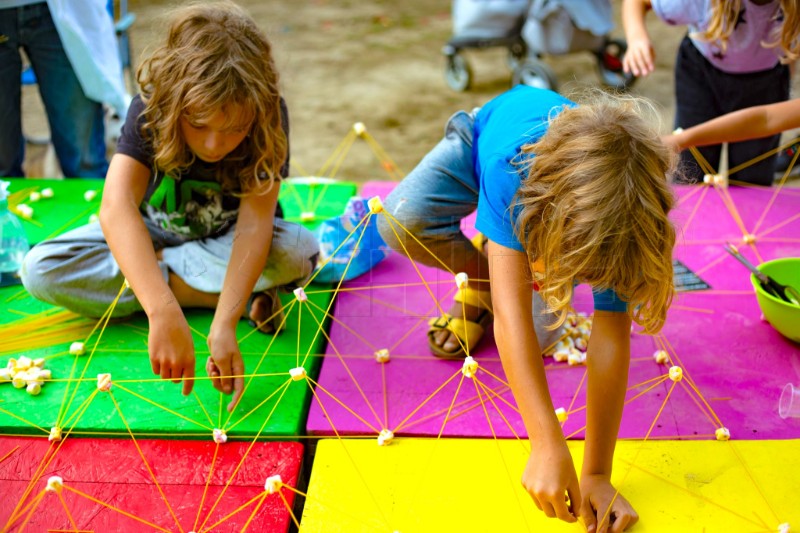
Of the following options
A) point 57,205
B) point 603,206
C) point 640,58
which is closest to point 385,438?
point 603,206

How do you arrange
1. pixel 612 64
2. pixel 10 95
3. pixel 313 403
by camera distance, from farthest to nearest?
pixel 612 64 < pixel 10 95 < pixel 313 403

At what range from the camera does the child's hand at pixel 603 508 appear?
35.1 inches

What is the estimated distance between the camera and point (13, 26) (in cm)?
156

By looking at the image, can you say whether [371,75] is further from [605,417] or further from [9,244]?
[605,417]

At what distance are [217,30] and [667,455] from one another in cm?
87

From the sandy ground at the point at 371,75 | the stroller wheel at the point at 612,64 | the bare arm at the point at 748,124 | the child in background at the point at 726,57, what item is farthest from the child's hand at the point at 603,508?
the stroller wheel at the point at 612,64

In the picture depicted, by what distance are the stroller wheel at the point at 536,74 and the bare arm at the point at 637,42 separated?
3.43 feet

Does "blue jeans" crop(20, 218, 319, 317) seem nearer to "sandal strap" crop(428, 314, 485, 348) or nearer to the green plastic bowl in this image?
"sandal strap" crop(428, 314, 485, 348)

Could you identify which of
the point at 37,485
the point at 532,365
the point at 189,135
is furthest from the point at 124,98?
the point at 532,365

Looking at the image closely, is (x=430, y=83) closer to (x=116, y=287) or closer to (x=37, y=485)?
(x=116, y=287)

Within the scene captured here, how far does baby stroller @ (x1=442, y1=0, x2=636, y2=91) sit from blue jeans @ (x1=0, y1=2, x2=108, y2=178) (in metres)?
1.40

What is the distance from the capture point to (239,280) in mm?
1124

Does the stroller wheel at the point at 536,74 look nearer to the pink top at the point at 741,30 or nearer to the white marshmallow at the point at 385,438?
the pink top at the point at 741,30

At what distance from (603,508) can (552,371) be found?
1.01 ft
